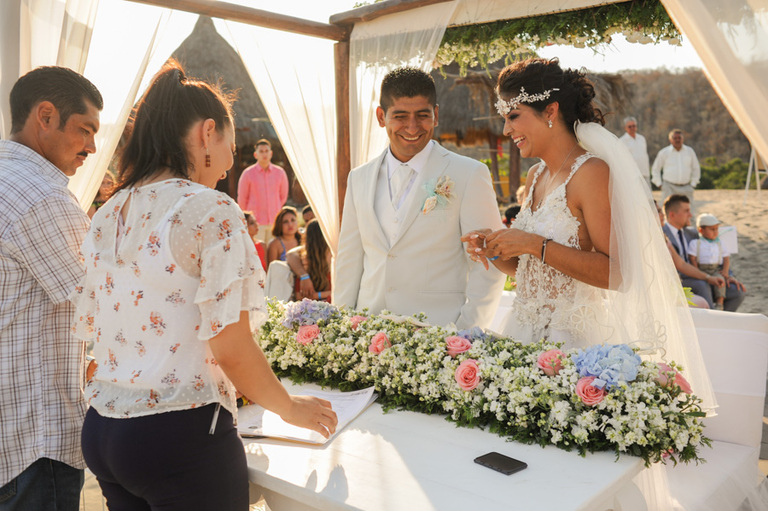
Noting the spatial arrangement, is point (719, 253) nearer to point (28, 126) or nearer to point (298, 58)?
point (298, 58)

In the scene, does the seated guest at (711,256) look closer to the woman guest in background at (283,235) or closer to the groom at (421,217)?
the woman guest in background at (283,235)

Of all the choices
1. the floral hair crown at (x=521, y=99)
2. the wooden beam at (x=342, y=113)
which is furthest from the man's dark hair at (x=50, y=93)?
the wooden beam at (x=342, y=113)

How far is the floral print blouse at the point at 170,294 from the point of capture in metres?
1.45

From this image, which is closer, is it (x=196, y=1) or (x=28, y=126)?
(x=28, y=126)

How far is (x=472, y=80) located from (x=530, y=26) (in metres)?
11.0

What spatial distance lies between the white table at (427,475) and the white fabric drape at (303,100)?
3381mm

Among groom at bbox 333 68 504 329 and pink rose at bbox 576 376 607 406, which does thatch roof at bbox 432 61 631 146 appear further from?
pink rose at bbox 576 376 607 406

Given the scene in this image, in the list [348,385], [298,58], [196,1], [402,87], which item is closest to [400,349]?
[348,385]

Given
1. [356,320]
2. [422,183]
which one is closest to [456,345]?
[356,320]

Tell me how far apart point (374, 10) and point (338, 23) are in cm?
39

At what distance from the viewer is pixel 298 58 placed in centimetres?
507

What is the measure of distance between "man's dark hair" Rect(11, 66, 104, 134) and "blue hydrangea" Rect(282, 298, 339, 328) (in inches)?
45.6

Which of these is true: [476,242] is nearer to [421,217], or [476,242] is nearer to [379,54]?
[421,217]

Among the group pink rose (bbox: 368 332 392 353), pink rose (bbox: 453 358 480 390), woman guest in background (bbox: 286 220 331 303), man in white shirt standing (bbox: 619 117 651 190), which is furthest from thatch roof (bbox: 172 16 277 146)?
pink rose (bbox: 453 358 480 390)
